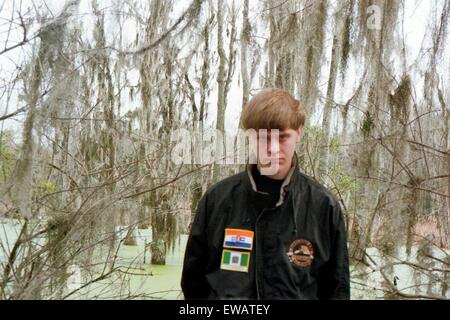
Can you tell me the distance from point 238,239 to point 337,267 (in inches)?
8.3

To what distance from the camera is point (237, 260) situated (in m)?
0.93

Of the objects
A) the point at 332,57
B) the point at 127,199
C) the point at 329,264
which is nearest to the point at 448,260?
the point at 332,57

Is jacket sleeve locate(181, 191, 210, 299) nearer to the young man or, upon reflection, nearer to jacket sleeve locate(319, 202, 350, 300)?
the young man

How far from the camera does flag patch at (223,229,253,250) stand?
3.05 ft

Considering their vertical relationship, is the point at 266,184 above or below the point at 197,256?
above

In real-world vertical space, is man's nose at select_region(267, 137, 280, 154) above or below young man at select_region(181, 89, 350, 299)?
above

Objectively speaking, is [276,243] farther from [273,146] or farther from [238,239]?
[273,146]

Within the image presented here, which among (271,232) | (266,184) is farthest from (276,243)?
(266,184)

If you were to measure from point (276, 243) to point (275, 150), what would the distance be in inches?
7.6

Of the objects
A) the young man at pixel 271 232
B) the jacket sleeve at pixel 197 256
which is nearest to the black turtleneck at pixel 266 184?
the young man at pixel 271 232

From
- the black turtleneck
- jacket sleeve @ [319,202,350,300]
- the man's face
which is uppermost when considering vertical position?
the man's face

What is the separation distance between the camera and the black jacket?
0.92m

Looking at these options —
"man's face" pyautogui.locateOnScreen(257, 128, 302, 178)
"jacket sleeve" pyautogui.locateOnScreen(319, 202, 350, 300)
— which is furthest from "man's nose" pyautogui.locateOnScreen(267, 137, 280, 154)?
"jacket sleeve" pyautogui.locateOnScreen(319, 202, 350, 300)

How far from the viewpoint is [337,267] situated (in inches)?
37.2
